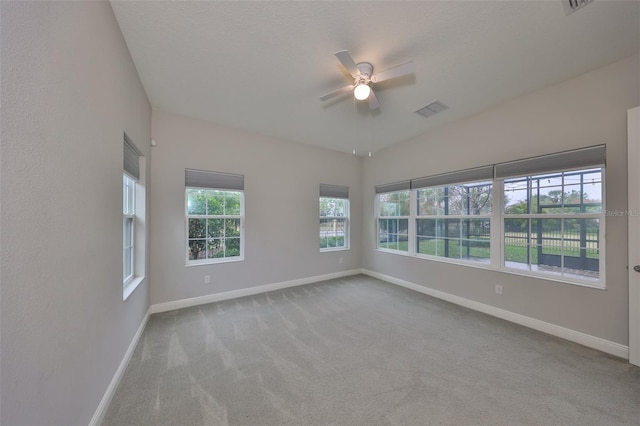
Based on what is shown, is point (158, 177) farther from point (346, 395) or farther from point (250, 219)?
point (346, 395)

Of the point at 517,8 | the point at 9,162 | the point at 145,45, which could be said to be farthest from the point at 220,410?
the point at 517,8

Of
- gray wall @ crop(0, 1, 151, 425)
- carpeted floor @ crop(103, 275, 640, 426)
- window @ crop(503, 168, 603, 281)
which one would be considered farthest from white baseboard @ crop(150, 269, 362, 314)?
window @ crop(503, 168, 603, 281)

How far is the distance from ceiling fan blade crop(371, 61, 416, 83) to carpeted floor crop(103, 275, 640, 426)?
103 inches

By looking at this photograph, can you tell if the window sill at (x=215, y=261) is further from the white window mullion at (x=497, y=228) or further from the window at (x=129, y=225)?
the white window mullion at (x=497, y=228)

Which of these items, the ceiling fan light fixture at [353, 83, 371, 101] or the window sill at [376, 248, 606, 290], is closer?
the ceiling fan light fixture at [353, 83, 371, 101]

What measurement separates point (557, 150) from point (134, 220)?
4.86 meters

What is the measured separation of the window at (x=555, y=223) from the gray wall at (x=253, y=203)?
284cm

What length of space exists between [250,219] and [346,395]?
287 centimetres

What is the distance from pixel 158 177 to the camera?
3225mm

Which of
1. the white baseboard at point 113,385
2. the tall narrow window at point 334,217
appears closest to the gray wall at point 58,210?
the white baseboard at point 113,385

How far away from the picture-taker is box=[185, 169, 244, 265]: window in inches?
139

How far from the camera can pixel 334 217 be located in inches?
198

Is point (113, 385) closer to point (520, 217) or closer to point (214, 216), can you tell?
point (214, 216)

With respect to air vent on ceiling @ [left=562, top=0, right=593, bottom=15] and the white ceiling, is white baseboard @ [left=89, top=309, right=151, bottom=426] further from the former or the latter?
air vent on ceiling @ [left=562, top=0, right=593, bottom=15]
